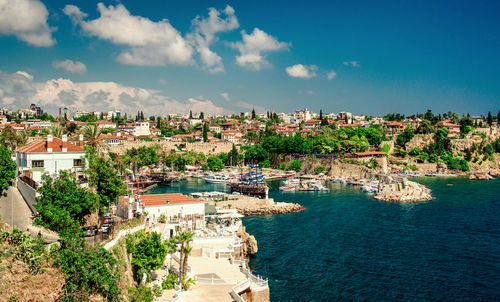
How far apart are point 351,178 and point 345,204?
28.3m

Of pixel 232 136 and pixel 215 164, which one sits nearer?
pixel 215 164

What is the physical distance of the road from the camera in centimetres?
1780

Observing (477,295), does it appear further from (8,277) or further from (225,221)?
(8,277)

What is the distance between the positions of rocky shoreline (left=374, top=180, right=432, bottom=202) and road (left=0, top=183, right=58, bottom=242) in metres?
44.5

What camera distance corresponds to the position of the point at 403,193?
179 feet

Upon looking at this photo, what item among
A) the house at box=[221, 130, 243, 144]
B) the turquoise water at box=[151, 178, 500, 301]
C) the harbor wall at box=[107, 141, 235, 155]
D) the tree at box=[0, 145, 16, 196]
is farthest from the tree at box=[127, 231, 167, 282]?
the house at box=[221, 130, 243, 144]

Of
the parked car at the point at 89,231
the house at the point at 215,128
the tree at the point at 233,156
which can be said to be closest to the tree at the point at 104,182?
the parked car at the point at 89,231

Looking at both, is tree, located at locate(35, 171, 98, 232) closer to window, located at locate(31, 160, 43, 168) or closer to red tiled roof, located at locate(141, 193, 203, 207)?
red tiled roof, located at locate(141, 193, 203, 207)

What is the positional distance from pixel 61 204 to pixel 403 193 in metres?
48.8

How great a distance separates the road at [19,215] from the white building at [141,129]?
3462 inches

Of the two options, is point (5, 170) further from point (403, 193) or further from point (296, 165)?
point (296, 165)

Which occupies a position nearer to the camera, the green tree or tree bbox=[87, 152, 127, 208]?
the green tree

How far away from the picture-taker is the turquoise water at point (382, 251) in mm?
22531

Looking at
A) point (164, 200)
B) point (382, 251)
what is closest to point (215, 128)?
point (164, 200)
